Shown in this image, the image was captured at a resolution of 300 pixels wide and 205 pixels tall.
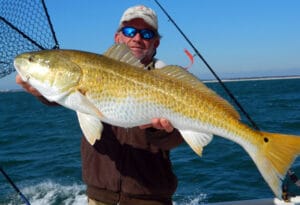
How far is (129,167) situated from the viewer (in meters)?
4.28

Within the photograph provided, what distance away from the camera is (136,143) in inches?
168

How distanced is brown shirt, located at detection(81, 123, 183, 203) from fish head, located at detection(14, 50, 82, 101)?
997mm

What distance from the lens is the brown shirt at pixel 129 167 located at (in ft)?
14.0

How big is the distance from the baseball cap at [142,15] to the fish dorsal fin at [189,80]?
1063 mm

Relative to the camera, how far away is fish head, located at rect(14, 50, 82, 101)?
11.1 ft

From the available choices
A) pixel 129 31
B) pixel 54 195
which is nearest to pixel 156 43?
pixel 129 31

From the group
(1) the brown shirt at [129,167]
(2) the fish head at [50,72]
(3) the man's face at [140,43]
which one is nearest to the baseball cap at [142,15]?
(3) the man's face at [140,43]

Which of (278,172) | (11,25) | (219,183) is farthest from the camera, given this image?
(219,183)

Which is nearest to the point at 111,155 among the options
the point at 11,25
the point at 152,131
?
the point at 152,131

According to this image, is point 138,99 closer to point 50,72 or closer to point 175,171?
point 50,72

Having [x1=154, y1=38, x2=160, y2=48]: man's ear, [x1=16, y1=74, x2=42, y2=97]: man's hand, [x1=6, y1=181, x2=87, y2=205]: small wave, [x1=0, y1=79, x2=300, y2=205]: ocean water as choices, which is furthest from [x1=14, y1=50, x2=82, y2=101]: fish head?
[x1=6, y1=181, x2=87, y2=205]: small wave

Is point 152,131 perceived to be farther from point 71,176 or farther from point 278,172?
point 71,176

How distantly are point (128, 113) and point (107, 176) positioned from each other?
110 centimetres

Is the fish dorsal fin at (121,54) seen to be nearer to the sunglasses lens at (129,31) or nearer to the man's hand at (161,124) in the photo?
the man's hand at (161,124)
